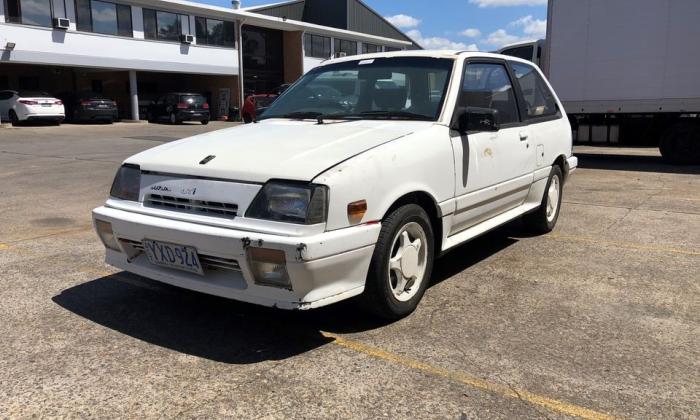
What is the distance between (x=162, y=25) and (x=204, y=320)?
95.4ft

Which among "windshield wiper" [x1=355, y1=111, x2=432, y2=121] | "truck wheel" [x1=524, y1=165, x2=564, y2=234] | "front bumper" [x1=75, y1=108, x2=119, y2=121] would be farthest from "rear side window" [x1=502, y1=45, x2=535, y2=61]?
"front bumper" [x1=75, y1=108, x2=119, y2=121]

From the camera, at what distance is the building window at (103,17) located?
1024 inches

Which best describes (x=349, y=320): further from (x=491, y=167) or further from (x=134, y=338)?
(x=491, y=167)

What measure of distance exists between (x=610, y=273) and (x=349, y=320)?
2.27 meters

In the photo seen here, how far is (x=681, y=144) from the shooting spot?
11.9 metres

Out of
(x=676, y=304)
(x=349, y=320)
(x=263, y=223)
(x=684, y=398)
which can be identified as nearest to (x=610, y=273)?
(x=676, y=304)

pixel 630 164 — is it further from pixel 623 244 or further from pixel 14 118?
pixel 14 118

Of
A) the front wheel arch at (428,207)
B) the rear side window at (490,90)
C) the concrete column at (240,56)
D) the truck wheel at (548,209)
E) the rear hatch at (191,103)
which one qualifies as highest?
the concrete column at (240,56)

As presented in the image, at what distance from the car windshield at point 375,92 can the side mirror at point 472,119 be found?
0.15 metres

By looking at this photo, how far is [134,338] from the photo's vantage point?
329 centimetres

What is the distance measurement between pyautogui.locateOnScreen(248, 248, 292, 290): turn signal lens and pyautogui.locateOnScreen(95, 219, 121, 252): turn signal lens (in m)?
1.12

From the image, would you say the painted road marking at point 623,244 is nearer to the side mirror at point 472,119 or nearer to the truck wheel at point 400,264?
the side mirror at point 472,119

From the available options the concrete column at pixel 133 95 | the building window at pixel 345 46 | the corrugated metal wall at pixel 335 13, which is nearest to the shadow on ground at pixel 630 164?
the concrete column at pixel 133 95

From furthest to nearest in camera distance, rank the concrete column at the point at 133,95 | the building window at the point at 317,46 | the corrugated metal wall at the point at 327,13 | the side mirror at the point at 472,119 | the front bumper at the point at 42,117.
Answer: the corrugated metal wall at the point at 327,13
the building window at the point at 317,46
the concrete column at the point at 133,95
the front bumper at the point at 42,117
the side mirror at the point at 472,119
